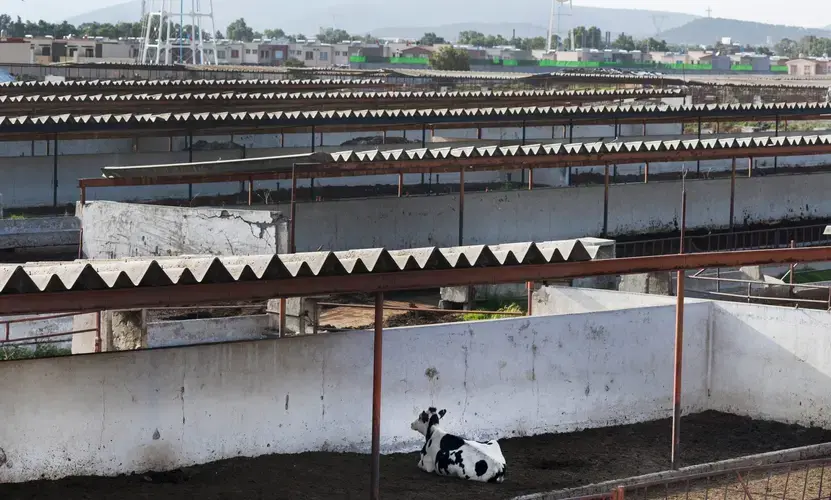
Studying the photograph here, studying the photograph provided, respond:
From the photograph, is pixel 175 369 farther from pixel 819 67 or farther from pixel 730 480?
pixel 819 67

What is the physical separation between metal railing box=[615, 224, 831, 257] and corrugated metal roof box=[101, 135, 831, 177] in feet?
7.21

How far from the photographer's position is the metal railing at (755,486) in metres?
13.8

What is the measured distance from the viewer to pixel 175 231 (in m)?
23.4

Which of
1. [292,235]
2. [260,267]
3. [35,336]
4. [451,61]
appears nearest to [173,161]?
[292,235]

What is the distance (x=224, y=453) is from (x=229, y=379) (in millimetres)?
851

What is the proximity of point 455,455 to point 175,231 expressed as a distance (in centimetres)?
1053

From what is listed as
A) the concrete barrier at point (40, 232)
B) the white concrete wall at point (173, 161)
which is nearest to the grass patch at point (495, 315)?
the concrete barrier at point (40, 232)

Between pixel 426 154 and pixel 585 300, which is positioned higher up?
pixel 426 154

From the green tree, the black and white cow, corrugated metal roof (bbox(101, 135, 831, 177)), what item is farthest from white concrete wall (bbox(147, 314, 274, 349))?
the green tree

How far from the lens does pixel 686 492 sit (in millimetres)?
13320

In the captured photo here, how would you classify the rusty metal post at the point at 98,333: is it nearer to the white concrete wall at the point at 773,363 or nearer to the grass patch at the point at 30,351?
the grass patch at the point at 30,351

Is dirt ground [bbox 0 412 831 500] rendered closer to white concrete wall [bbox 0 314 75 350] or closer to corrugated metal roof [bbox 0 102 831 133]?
white concrete wall [bbox 0 314 75 350]

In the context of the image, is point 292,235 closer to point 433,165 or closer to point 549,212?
point 433,165

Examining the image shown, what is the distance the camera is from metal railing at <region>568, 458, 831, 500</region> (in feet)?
45.1
